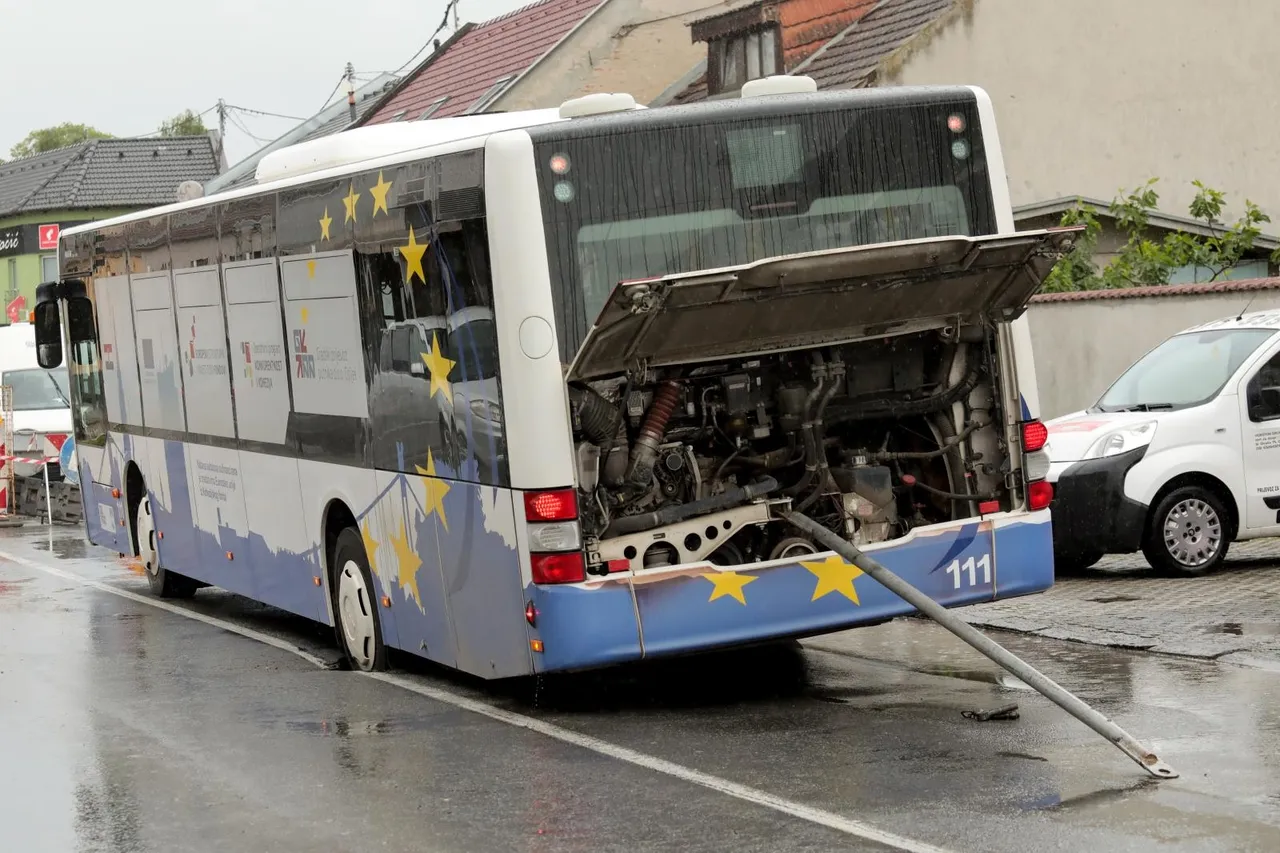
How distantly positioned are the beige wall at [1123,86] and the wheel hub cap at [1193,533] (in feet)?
36.9

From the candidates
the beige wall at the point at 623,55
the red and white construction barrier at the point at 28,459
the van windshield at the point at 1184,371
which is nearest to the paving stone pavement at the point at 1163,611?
the van windshield at the point at 1184,371

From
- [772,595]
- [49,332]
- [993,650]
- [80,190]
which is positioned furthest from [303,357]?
[80,190]

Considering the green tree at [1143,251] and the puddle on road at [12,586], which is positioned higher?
the green tree at [1143,251]

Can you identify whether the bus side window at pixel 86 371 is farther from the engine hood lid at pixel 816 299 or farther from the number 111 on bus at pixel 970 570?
the number 111 on bus at pixel 970 570

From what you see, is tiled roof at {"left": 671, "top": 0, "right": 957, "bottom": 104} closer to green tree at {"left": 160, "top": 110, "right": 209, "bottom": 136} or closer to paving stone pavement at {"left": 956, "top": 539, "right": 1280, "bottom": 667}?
paving stone pavement at {"left": 956, "top": 539, "right": 1280, "bottom": 667}

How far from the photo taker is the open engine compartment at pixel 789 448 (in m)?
9.24

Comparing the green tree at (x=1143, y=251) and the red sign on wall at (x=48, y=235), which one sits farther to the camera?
the red sign on wall at (x=48, y=235)

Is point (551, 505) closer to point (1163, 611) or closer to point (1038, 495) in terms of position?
point (1038, 495)

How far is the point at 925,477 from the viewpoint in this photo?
1018 cm

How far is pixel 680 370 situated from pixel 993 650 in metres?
2.09

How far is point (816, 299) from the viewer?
909 cm

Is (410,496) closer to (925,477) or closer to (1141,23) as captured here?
(925,477)

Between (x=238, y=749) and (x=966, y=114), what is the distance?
474 cm

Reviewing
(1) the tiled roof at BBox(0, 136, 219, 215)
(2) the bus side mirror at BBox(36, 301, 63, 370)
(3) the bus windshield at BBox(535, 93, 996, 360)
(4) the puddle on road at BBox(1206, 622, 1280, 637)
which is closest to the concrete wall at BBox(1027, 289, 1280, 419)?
(4) the puddle on road at BBox(1206, 622, 1280, 637)
